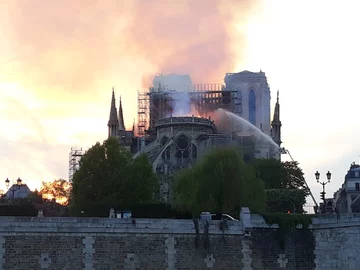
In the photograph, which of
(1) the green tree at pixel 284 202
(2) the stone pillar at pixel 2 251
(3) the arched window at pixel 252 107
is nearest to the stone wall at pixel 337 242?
(2) the stone pillar at pixel 2 251

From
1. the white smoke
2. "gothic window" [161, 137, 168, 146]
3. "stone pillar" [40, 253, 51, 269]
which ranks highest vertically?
the white smoke

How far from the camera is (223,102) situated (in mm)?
101688

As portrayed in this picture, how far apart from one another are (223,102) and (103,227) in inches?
2570

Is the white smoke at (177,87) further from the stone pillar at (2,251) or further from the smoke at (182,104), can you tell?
the stone pillar at (2,251)

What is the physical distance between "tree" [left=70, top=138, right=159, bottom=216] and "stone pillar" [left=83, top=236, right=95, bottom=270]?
14.9 meters

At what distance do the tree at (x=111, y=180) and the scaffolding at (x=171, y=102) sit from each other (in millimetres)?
37725

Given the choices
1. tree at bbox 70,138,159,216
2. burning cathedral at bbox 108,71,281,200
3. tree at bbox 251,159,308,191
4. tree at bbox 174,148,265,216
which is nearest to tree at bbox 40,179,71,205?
burning cathedral at bbox 108,71,281,200

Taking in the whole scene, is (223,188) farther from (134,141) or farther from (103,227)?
(134,141)

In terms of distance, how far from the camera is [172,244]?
38531mm

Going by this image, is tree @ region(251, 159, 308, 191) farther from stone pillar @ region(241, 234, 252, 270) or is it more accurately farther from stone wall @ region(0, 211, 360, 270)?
stone pillar @ region(241, 234, 252, 270)

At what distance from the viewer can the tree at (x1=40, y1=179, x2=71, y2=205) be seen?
88.2 metres

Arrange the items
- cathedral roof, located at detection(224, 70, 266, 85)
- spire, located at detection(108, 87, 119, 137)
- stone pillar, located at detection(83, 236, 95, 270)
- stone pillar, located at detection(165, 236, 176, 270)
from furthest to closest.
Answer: cathedral roof, located at detection(224, 70, 266, 85) < spire, located at detection(108, 87, 119, 137) < stone pillar, located at detection(165, 236, 176, 270) < stone pillar, located at detection(83, 236, 95, 270)

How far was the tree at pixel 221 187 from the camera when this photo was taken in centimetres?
4591

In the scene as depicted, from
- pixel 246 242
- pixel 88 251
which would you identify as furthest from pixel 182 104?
pixel 88 251
